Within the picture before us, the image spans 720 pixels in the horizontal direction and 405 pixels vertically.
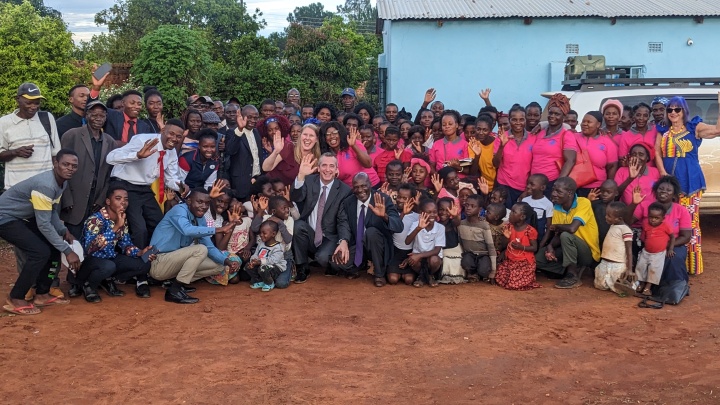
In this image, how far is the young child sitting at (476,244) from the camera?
283 inches

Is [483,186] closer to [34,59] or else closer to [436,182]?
[436,182]

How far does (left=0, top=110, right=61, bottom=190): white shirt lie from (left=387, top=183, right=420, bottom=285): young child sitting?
10.7 ft

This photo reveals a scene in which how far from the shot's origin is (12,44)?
46.1ft

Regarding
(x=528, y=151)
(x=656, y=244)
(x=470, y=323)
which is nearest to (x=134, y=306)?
(x=470, y=323)

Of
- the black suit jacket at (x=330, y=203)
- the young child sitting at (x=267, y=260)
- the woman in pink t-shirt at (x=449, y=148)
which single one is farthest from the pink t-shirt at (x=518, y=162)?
the young child sitting at (x=267, y=260)

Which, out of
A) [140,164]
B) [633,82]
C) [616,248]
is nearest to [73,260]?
[140,164]

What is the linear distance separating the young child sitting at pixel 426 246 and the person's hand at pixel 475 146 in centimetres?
109

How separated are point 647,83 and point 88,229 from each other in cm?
675

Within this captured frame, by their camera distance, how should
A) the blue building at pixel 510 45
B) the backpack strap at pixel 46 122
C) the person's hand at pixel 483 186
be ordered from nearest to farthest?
the backpack strap at pixel 46 122 → the person's hand at pixel 483 186 → the blue building at pixel 510 45

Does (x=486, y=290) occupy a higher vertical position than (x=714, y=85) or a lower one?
lower

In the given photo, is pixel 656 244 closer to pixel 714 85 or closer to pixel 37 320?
pixel 714 85

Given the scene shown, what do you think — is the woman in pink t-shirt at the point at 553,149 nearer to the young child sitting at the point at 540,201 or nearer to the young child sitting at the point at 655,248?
the young child sitting at the point at 540,201

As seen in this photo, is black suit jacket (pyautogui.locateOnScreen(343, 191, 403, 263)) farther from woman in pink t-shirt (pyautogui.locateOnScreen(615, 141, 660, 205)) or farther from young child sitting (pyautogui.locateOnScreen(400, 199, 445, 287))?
woman in pink t-shirt (pyautogui.locateOnScreen(615, 141, 660, 205))

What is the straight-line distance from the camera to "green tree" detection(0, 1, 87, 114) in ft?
45.0
